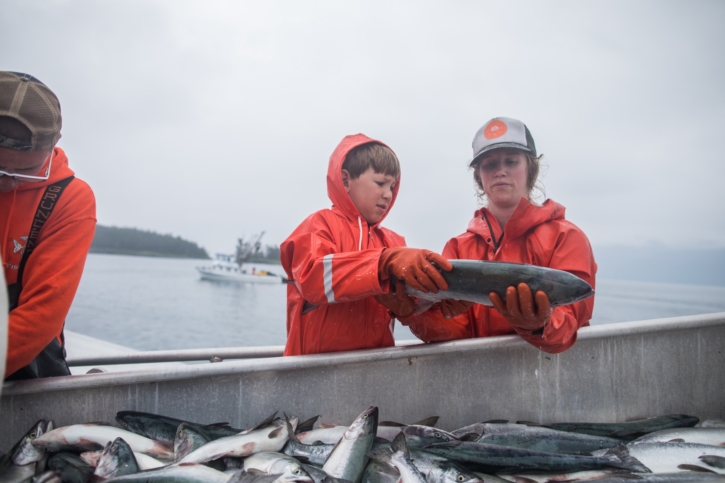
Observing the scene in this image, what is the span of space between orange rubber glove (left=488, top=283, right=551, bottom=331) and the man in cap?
2277 millimetres

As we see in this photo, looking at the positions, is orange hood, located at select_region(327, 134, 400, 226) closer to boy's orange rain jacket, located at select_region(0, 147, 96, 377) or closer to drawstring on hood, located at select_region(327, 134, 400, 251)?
drawstring on hood, located at select_region(327, 134, 400, 251)

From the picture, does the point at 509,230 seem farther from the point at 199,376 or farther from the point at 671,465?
the point at 199,376

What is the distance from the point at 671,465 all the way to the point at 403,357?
1.56m

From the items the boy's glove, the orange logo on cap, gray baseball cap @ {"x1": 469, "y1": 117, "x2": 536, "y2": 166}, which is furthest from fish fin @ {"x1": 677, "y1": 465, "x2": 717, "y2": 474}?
the orange logo on cap

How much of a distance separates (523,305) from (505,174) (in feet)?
4.49

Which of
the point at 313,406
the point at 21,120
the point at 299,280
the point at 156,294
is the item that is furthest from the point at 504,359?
the point at 156,294

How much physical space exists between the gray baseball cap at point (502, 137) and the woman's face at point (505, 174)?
2.6 inches

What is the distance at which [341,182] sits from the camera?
332cm

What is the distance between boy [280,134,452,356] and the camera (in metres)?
2.64

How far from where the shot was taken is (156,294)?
41062 mm

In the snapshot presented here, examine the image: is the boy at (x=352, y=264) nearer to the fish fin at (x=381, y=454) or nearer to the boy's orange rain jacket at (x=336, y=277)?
the boy's orange rain jacket at (x=336, y=277)

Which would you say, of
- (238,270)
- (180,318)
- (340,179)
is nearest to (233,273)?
(238,270)

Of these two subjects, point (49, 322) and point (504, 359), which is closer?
point (49, 322)

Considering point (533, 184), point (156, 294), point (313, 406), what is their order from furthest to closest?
point (156, 294) → point (533, 184) → point (313, 406)
